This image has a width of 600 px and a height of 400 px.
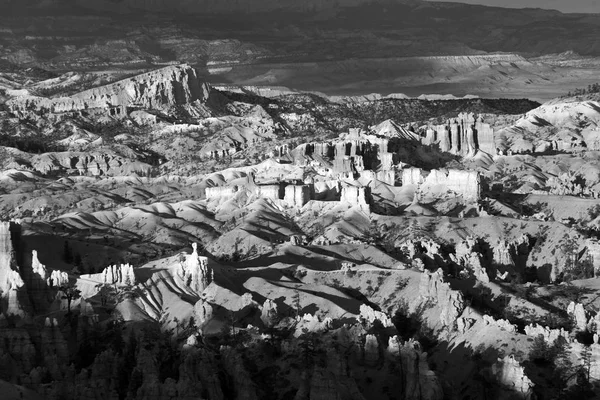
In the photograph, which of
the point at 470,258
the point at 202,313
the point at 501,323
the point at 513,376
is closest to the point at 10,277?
the point at 202,313

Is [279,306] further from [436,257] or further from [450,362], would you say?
[436,257]

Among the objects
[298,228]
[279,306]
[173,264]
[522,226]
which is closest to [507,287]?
[279,306]

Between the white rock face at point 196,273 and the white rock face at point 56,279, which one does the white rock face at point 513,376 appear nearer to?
the white rock face at point 196,273

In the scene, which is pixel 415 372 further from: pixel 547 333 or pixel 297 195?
pixel 297 195

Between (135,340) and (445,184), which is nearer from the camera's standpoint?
(135,340)

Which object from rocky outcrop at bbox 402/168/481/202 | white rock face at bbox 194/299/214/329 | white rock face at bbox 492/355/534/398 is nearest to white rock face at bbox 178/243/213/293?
white rock face at bbox 194/299/214/329

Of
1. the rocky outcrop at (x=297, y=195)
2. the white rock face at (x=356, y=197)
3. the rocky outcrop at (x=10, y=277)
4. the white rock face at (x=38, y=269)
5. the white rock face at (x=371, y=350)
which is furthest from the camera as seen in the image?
the rocky outcrop at (x=297, y=195)

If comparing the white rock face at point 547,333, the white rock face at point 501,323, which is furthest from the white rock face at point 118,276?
the white rock face at point 547,333
